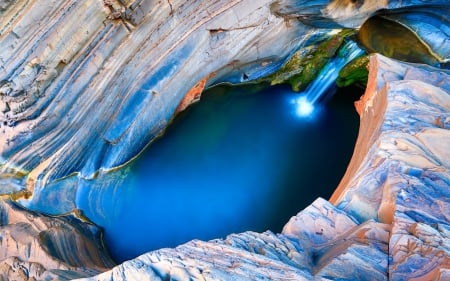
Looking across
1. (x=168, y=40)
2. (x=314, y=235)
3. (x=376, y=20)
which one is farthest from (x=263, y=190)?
(x=376, y=20)

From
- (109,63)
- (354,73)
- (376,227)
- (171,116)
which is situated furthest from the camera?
(354,73)

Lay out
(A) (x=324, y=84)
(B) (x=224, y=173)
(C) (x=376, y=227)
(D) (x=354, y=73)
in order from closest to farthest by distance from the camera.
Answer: (C) (x=376, y=227) < (B) (x=224, y=173) < (D) (x=354, y=73) < (A) (x=324, y=84)

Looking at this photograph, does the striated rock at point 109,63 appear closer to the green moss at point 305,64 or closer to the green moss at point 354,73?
the green moss at point 305,64

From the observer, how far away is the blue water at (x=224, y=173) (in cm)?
637

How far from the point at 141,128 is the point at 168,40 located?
59.6 inches

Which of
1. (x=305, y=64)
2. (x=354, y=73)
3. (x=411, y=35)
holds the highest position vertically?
(x=411, y=35)

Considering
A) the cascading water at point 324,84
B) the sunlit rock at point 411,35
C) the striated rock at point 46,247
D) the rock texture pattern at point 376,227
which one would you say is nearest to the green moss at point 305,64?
the cascading water at point 324,84

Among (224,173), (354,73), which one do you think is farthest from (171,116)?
(354,73)

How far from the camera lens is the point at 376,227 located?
417cm

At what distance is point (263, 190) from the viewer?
263 inches

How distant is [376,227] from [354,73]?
429cm

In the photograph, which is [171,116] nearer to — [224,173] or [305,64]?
[224,173]

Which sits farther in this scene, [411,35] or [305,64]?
[305,64]

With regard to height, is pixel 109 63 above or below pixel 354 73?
above
